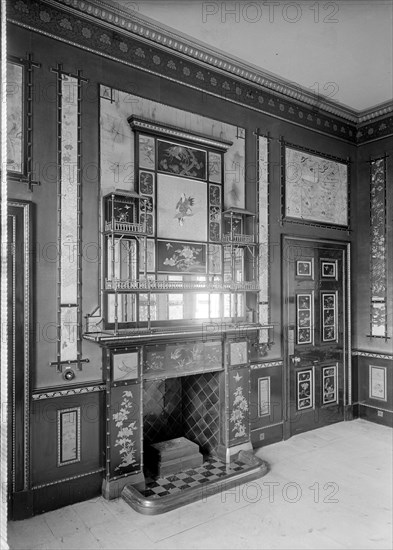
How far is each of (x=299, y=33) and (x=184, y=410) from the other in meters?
3.81

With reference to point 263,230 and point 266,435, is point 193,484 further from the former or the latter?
point 263,230

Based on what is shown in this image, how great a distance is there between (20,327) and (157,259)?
1.33m

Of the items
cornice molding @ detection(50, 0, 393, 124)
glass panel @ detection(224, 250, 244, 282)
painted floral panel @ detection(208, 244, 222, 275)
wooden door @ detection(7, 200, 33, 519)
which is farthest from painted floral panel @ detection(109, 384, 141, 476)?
cornice molding @ detection(50, 0, 393, 124)

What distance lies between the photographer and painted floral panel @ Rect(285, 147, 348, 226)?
5.02 metres

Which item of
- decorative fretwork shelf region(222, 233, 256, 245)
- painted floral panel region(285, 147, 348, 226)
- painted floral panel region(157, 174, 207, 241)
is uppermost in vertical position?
painted floral panel region(285, 147, 348, 226)

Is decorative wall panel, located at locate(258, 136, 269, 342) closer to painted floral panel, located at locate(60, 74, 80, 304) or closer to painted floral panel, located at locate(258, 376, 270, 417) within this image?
painted floral panel, located at locate(258, 376, 270, 417)

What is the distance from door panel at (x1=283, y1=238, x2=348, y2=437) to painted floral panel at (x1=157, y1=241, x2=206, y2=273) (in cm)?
122

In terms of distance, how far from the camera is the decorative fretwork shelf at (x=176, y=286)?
11.7ft

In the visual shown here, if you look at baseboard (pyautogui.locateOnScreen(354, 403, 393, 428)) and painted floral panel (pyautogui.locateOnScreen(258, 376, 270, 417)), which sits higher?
painted floral panel (pyautogui.locateOnScreen(258, 376, 270, 417))

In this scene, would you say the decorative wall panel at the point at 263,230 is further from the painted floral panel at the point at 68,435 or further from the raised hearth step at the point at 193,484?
the painted floral panel at the point at 68,435

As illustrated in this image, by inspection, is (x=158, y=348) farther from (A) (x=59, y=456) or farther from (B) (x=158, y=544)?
(B) (x=158, y=544)

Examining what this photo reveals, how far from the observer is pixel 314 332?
5.25m

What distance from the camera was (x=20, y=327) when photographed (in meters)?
3.19

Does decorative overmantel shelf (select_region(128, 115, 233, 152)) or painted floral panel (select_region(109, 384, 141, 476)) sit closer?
painted floral panel (select_region(109, 384, 141, 476))
